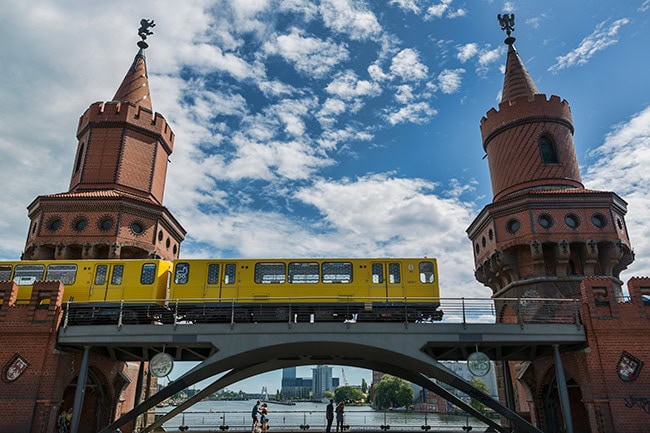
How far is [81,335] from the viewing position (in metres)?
17.1

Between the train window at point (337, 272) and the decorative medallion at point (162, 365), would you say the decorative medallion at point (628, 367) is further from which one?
the decorative medallion at point (162, 365)

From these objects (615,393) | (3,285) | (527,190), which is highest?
(527,190)

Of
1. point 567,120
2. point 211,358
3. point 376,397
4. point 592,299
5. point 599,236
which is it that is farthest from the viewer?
point 376,397

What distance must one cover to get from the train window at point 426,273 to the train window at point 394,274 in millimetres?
918

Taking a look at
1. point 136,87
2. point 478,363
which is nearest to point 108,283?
point 478,363

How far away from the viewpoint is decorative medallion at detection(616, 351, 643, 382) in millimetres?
16766

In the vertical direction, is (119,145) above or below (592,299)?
above

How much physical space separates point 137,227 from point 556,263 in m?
21.7

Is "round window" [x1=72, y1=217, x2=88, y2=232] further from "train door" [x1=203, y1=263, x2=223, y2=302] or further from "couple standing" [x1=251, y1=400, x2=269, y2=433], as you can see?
"couple standing" [x1=251, y1=400, x2=269, y2=433]

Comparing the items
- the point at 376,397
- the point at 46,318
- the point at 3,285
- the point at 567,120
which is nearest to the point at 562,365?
the point at 567,120

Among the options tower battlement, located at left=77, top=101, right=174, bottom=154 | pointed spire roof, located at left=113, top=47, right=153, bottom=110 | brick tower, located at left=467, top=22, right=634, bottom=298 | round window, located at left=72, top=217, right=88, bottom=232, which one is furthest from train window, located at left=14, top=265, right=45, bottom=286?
brick tower, located at left=467, top=22, right=634, bottom=298

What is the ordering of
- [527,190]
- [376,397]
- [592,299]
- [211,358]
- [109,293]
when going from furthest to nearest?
[376,397], [527,190], [109,293], [592,299], [211,358]

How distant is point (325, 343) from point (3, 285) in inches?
496

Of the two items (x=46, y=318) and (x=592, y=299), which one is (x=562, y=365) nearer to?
(x=592, y=299)
